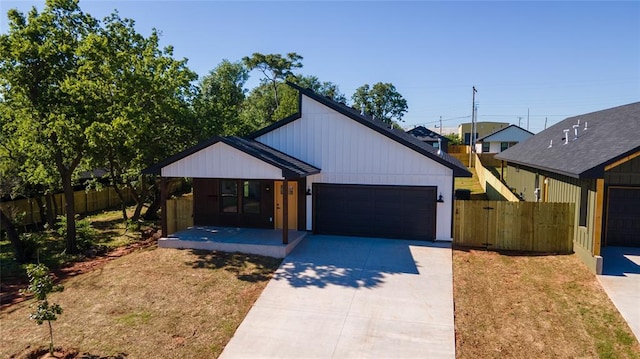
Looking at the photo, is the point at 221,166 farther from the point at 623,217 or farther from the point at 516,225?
the point at 623,217

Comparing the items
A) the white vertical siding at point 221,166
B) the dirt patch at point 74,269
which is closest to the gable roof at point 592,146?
the white vertical siding at point 221,166

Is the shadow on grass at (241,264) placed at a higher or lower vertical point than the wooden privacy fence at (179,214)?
lower

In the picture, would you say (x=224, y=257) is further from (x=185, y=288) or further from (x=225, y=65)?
(x=225, y=65)

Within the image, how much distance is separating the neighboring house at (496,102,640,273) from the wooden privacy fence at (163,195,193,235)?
1365 centimetres

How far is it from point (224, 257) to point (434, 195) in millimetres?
7539

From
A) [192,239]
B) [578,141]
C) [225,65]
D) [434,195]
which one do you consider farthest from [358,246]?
[225,65]

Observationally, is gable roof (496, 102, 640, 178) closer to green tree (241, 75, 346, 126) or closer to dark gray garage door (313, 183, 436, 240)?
dark gray garage door (313, 183, 436, 240)

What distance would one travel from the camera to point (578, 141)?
1559cm

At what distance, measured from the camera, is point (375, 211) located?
15.1m

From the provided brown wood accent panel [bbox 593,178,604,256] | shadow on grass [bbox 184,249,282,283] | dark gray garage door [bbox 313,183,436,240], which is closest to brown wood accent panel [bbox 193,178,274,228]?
dark gray garage door [bbox 313,183,436,240]

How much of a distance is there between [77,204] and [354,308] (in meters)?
23.0

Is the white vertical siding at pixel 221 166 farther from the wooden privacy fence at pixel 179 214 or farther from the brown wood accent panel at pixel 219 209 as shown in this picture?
the wooden privacy fence at pixel 179 214

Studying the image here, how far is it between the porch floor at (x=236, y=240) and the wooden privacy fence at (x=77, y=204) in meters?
10.1

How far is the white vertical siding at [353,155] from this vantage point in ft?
47.2
